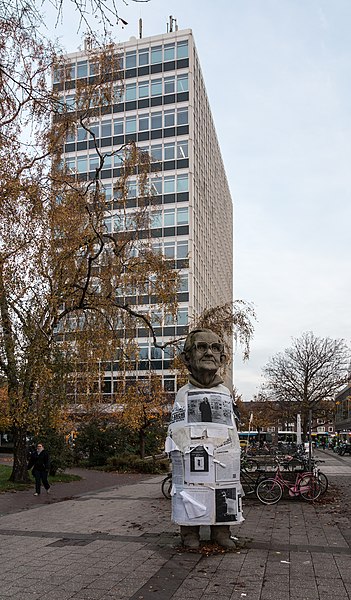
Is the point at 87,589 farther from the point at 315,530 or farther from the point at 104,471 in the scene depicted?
the point at 104,471

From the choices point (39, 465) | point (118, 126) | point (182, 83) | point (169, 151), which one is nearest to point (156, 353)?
point (169, 151)

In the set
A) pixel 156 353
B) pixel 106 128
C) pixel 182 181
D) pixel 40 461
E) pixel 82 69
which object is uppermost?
pixel 82 69

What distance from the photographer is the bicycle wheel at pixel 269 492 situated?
14.2 metres

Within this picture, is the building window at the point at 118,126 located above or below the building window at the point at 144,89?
below

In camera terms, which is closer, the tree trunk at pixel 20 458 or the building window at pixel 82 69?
the tree trunk at pixel 20 458

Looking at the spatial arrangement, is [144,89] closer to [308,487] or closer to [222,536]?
[308,487]

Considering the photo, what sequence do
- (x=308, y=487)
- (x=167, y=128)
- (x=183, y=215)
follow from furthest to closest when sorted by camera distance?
(x=167, y=128), (x=183, y=215), (x=308, y=487)

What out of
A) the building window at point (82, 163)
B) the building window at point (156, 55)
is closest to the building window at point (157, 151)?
the building window at point (82, 163)

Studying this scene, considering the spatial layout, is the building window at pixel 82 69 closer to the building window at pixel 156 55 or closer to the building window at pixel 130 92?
the building window at pixel 130 92

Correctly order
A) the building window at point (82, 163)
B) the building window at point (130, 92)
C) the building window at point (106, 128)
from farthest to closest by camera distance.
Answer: the building window at point (130, 92) → the building window at point (106, 128) → the building window at point (82, 163)

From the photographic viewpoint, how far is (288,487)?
14609 millimetres

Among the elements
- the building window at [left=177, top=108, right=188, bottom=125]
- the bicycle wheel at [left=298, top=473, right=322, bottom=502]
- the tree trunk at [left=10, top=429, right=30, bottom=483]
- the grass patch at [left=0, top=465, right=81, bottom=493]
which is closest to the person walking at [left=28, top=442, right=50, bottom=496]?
the grass patch at [left=0, top=465, right=81, bottom=493]

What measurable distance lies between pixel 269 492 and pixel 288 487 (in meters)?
0.59

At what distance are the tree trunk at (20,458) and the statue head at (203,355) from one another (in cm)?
1118
